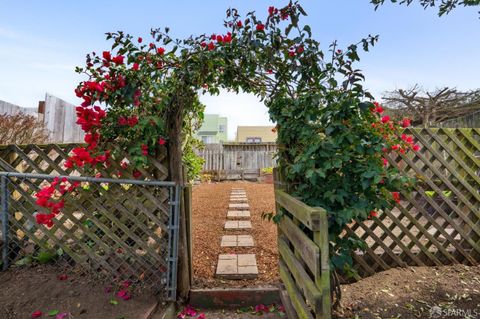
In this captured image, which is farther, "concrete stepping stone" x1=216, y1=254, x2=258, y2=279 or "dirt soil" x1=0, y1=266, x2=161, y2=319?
"concrete stepping stone" x1=216, y1=254, x2=258, y2=279

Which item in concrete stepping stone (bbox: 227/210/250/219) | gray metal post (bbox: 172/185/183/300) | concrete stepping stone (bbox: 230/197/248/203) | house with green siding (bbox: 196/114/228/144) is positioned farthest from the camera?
house with green siding (bbox: 196/114/228/144)

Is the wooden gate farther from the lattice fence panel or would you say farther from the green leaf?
the green leaf

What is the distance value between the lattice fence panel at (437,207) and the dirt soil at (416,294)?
106mm

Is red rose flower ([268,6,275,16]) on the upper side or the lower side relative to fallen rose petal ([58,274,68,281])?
upper

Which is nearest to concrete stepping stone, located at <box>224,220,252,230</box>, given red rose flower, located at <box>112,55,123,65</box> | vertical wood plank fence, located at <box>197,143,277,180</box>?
red rose flower, located at <box>112,55,123,65</box>

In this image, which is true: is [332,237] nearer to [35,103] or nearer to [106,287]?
[106,287]

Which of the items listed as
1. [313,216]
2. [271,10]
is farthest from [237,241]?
[271,10]

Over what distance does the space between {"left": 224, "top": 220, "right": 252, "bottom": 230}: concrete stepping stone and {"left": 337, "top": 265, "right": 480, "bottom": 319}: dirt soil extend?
196cm

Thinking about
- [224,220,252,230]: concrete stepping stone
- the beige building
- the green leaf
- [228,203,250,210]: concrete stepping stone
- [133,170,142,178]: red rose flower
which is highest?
the beige building

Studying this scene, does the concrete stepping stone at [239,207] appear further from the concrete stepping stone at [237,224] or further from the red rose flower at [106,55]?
the red rose flower at [106,55]

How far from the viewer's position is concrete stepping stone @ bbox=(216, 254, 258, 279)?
2.40m

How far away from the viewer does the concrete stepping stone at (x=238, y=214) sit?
4573 millimetres

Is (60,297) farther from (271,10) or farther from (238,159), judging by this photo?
(238,159)

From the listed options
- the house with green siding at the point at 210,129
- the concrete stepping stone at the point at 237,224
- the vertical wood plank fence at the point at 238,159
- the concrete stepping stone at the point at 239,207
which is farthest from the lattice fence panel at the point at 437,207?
the house with green siding at the point at 210,129
